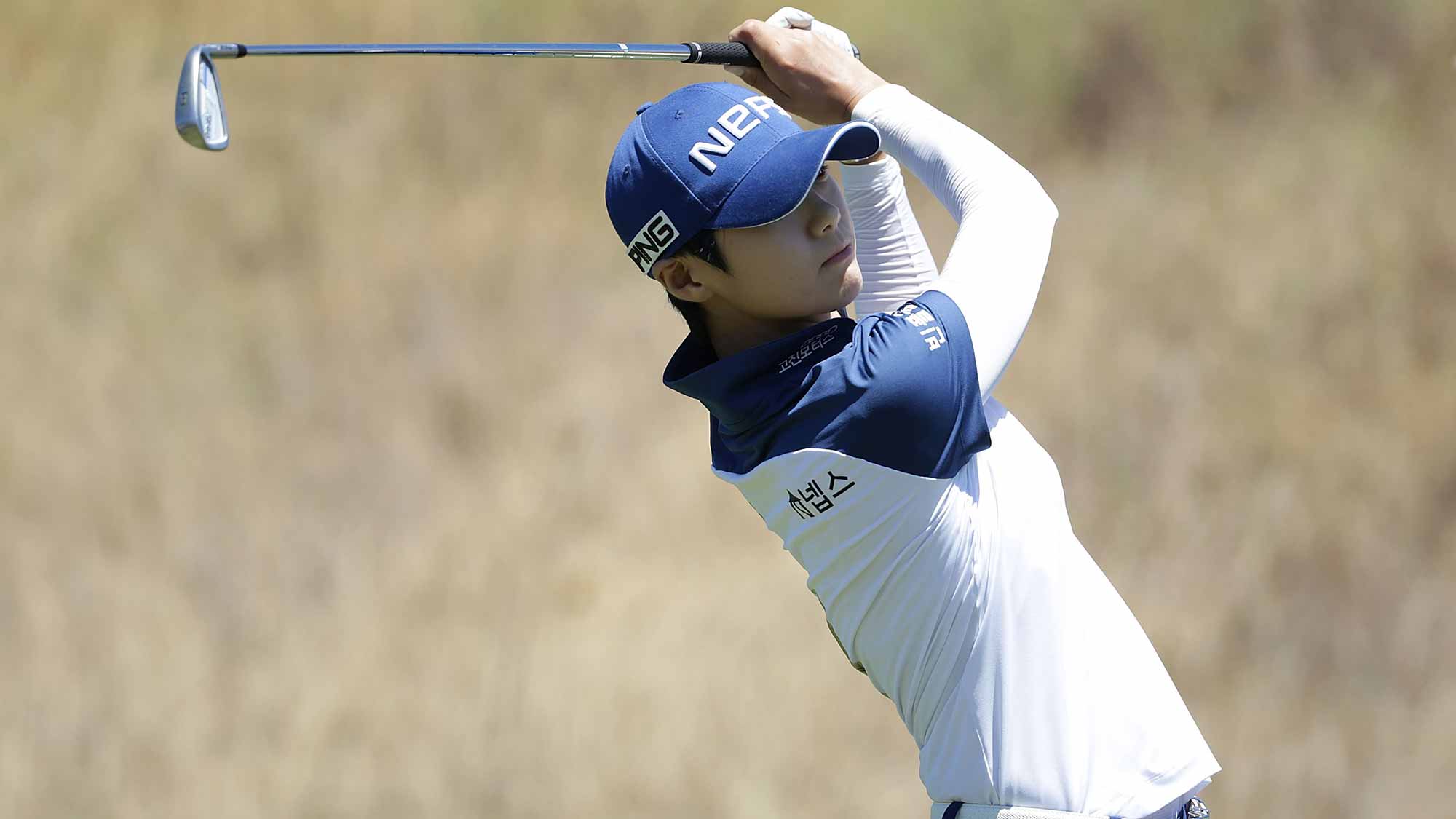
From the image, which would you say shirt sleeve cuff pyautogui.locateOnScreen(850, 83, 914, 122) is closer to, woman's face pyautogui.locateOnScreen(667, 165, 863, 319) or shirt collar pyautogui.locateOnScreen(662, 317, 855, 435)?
woman's face pyautogui.locateOnScreen(667, 165, 863, 319)

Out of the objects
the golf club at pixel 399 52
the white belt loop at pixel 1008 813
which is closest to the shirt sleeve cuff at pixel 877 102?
the golf club at pixel 399 52

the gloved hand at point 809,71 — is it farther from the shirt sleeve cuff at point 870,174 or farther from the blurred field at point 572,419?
the blurred field at point 572,419

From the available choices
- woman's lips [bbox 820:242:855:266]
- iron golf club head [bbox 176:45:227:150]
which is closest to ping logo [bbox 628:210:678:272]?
woman's lips [bbox 820:242:855:266]

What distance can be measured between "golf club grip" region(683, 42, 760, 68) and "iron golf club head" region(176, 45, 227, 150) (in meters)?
0.42

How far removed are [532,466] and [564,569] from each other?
0.26 metres

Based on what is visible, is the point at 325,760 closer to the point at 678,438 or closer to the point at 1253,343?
the point at 678,438

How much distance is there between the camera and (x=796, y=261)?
1.02 m

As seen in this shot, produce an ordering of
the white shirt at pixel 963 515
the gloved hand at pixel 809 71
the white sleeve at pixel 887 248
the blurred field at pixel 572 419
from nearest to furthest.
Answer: the white shirt at pixel 963 515
the gloved hand at pixel 809 71
the white sleeve at pixel 887 248
the blurred field at pixel 572 419

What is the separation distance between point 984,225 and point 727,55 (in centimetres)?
29

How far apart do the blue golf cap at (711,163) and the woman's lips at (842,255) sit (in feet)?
0.22

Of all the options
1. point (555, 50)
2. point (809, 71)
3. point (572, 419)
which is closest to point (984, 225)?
point (809, 71)

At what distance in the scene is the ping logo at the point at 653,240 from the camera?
1.04m

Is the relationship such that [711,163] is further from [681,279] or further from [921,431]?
[921,431]

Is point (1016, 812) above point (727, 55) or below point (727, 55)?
below
